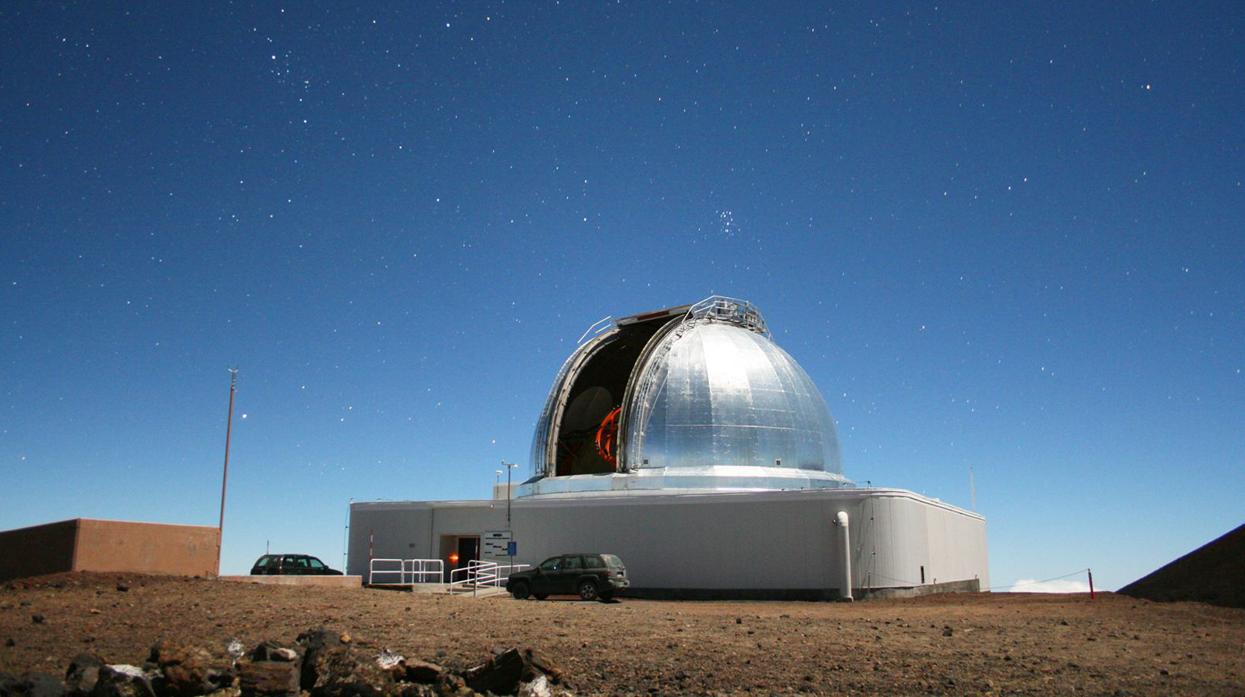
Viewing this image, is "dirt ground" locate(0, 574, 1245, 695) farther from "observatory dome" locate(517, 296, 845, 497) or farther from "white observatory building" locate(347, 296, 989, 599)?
"observatory dome" locate(517, 296, 845, 497)

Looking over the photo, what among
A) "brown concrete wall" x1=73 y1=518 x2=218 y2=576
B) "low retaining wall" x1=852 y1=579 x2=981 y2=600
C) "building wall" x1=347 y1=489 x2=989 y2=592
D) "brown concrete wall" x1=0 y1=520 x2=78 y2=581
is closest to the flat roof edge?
"building wall" x1=347 y1=489 x2=989 y2=592

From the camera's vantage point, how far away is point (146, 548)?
18719mm

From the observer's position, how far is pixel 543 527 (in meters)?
27.8

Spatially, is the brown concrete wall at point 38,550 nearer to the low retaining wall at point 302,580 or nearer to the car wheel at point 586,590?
the low retaining wall at point 302,580

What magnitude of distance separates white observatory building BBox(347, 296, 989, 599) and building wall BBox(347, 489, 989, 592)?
4 centimetres

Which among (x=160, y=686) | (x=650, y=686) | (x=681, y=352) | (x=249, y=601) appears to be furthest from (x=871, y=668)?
(x=681, y=352)

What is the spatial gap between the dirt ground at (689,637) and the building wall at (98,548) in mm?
894

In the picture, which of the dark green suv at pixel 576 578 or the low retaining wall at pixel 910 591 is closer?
the dark green suv at pixel 576 578

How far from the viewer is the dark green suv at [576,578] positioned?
74.2 feet

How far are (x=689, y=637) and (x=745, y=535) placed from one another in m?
11.7

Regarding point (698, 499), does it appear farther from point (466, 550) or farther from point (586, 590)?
point (466, 550)

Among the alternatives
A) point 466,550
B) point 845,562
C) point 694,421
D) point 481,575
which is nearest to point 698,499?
point 694,421

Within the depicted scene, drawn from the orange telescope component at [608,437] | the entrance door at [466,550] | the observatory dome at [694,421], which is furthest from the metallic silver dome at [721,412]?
the entrance door at [466,550]

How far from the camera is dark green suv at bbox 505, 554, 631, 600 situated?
22609mm
